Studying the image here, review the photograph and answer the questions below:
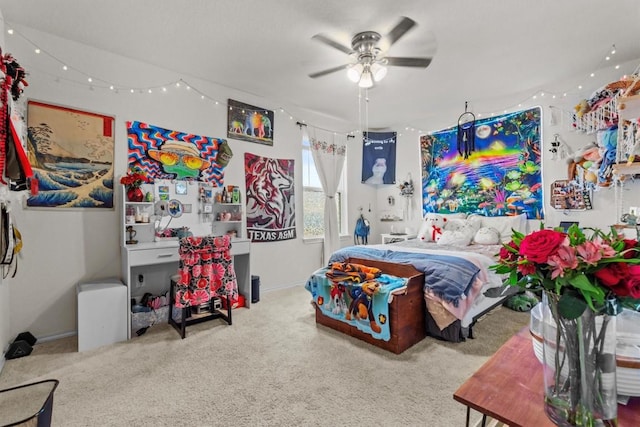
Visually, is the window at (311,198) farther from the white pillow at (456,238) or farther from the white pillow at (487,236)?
the white pillow at (487,236)

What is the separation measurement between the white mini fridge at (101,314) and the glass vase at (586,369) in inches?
117

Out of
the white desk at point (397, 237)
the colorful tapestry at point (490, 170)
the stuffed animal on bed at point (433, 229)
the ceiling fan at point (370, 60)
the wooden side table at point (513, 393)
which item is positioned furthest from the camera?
the white desk at point (397, 237)

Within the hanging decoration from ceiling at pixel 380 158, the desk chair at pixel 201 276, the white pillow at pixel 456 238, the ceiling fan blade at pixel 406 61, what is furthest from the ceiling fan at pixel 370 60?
the hanging decoration from ceiling at pixel 380 158

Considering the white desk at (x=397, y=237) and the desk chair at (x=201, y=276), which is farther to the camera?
the white desk at (x=397, y=237)

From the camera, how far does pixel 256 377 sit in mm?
2045

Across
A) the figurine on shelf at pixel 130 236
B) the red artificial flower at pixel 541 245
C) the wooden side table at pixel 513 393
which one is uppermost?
the red artificial flower at pixel 541 245

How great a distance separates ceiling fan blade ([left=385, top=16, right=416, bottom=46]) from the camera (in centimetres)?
208

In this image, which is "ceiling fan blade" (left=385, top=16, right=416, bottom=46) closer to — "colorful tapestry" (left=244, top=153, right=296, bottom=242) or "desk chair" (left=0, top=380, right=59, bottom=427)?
"colorful tapestry" (left=244, top=153, right=296, bottom=242)

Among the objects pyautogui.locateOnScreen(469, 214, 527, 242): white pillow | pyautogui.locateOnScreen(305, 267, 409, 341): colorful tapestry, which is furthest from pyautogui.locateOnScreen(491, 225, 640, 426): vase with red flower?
pyautogui.locateOnScreen(469, 214, 527, 242): white pillow

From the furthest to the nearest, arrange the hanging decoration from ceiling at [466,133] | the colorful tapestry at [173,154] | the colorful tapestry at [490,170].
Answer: the hanging decoration from ceiling at [466,133]
the colorful tapestry at [490,170]
the colorful tapestry at [173,154]

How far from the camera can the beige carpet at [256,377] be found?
1669 millimetres

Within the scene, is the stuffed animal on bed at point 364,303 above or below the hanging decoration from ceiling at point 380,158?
below

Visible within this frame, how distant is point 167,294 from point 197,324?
0.53 meters

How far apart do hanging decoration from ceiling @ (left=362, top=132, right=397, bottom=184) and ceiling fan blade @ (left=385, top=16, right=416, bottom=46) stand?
9.83ft
